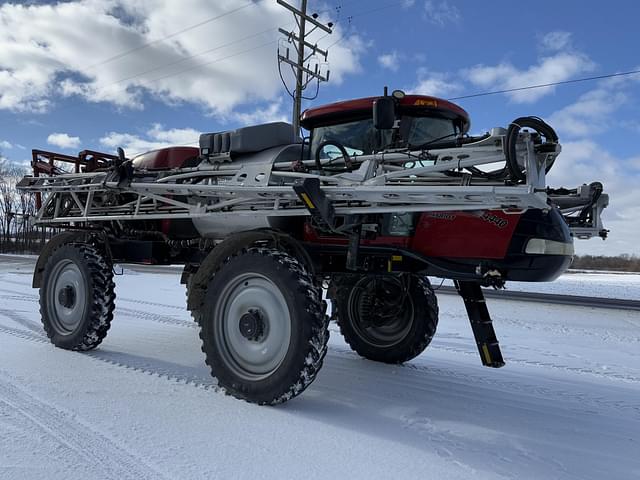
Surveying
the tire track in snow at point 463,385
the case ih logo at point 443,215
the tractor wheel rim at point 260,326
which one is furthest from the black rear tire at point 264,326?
the case ih logo at point 443,215

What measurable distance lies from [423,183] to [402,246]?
76 centimetres

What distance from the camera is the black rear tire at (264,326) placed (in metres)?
3.58

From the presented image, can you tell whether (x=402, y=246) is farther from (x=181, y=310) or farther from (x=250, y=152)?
(x=181, y=310)

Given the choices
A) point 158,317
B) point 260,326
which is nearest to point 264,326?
point 260,326

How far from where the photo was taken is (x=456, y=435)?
3.29 metres

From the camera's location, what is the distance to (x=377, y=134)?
410 centimetres

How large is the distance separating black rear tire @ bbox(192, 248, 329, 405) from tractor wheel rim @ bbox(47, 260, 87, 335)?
7.17ft

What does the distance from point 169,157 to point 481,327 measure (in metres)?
3.98

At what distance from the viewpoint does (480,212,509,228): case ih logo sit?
3.61 m

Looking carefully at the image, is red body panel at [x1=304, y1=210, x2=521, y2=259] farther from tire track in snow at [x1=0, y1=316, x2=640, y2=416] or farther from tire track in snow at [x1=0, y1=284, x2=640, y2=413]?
tire track in snow at [x1=0, y1=284, x2=640, y2=413]

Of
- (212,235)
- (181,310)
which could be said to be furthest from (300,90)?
(212,235)

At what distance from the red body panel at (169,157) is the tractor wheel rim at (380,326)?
2501 mm

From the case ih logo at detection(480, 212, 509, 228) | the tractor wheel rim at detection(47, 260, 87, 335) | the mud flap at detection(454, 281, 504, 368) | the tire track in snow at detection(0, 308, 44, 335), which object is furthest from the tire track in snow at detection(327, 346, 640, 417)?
the tire track in snow at detection(0, 308, 44, 335)

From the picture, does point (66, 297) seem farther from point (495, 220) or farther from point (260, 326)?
point (495, 220)
